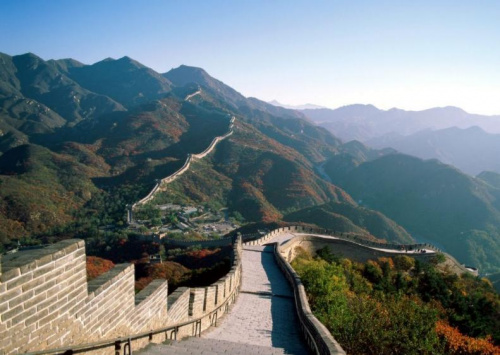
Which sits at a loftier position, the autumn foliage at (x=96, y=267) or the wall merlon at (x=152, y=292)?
the wall merlon at (x=152, y=292)

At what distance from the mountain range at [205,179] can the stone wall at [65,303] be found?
40.2 meters

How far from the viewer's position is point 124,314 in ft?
16.7

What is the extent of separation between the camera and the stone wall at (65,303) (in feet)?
10.5

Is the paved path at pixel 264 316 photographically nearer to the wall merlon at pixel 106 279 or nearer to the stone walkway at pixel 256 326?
the stone walkway at pixel 256 326

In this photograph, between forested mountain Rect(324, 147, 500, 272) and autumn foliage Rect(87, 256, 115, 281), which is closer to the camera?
autumn foliage Rect(87, 256, 115, 281)

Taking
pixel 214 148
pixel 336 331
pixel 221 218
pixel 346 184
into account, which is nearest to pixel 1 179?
pixel 221 218

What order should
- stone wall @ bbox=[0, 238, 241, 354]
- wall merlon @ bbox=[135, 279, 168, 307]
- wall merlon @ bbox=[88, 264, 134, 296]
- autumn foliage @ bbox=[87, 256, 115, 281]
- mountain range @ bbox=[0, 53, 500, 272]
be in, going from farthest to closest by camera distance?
1. mountain range @ bbox=[0, 53, 500, 272]
2. autumn foliage @ bbox=[87, 256, 115, 281]
3. wall merlon @ bbox=[135, 279, 168, 307]
4. wall merlon @ bbox=[88, 264, 134, 296]
5. stone wall @ bbox=[0, 238, 241, 354]

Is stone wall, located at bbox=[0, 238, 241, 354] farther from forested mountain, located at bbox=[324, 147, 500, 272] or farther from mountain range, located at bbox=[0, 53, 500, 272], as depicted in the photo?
forested mountain, located at bbox=[324, 147, 500, 272]

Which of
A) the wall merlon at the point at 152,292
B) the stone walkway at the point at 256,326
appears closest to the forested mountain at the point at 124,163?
the stone walkway at the point at 256,326

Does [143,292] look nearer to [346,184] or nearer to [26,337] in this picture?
[26,337]

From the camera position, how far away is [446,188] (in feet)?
333

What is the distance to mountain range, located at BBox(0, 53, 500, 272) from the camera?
5209 centimetres

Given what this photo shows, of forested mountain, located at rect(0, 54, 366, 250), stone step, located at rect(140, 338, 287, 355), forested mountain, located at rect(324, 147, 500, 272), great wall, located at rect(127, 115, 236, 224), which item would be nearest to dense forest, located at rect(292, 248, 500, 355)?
stone step, located at rect(140, 338, 287, 355)

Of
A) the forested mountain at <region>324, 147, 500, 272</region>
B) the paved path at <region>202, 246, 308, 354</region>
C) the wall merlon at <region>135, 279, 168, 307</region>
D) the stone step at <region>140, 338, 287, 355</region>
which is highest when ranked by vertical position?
the wall merlon at <region>135, 279, 168, 307</region>
